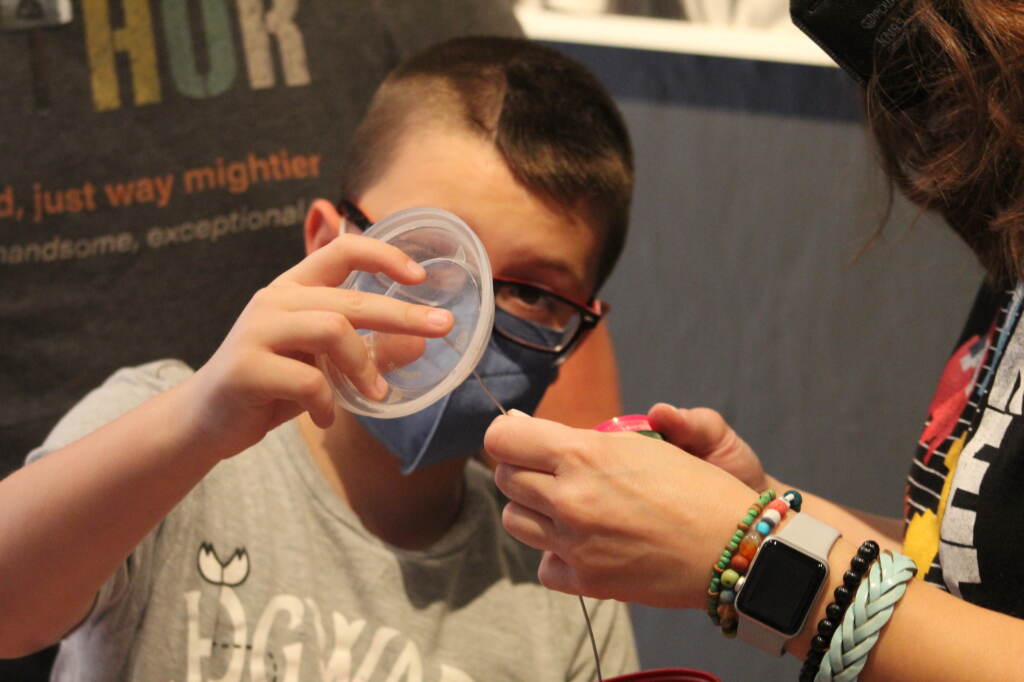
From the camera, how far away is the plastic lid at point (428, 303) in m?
0.70

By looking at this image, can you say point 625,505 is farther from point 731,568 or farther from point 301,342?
point 301,342

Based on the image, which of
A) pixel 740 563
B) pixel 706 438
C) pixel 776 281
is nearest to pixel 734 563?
pixel 740 563

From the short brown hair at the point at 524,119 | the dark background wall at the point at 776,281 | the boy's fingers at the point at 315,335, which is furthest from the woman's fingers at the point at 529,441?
the dark background wall at the point at 776,281

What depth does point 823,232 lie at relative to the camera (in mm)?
1541

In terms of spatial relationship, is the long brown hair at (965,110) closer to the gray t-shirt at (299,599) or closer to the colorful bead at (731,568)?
the colorful bead at (731,568)

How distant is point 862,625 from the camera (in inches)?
24.1

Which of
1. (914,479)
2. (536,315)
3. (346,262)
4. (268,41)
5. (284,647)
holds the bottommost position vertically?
(284,647)

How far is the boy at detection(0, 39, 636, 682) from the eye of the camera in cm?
70

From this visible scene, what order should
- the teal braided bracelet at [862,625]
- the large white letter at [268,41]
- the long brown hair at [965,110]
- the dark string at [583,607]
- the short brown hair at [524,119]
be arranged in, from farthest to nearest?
the large white letter at [268,41], the short brown hair at [524,119], the dark string at [583,607], the long brown hair at [965,110], the teal braided bracelet at [862,625]

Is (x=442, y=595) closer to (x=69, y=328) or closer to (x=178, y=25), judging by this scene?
(x=69, y=328)

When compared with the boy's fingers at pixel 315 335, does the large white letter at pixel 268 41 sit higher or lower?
higher

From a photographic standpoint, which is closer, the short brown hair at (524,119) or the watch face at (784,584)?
the watch face at (784,584)

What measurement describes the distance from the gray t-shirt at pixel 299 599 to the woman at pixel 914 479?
0.27m

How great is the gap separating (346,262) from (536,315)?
28cm
